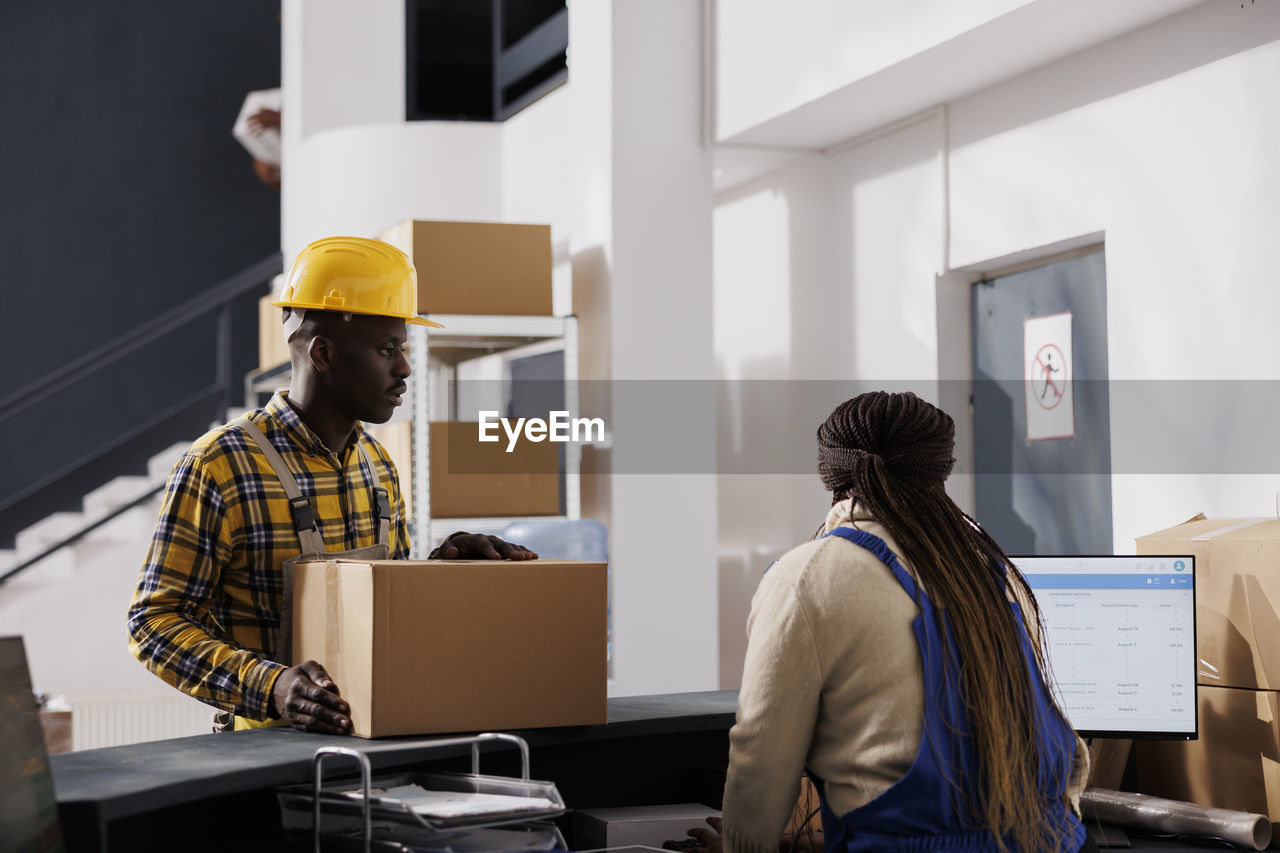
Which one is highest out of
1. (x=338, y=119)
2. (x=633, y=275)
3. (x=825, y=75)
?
(x=338, y=119)

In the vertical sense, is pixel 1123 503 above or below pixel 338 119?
below

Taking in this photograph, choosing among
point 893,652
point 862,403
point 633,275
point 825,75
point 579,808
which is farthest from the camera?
point 633,275

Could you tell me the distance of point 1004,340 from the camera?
3.97 metres

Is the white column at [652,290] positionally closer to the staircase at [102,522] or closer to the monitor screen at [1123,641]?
the monitor screen at [1123,641]

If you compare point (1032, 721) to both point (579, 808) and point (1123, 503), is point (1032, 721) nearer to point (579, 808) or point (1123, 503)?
point (579, 808)

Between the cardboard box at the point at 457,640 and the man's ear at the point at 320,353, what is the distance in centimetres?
38

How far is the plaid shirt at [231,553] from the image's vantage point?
1801mm

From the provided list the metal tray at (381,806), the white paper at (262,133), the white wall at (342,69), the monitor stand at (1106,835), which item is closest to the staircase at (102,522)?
the white paper at (262,133)

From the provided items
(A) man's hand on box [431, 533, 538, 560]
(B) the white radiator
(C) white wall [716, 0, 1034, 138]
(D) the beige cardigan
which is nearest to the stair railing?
(B) the white radiator

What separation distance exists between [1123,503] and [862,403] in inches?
78.3

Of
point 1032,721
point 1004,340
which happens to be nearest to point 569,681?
point 1032,721

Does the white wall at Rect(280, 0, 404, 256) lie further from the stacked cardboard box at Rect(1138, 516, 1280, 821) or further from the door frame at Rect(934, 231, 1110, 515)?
the stacked cardboard box at Rect(1138, 516, 1280, 821)

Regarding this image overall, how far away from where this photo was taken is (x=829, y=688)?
1.60 m

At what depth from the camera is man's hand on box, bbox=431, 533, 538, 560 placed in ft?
6.16
